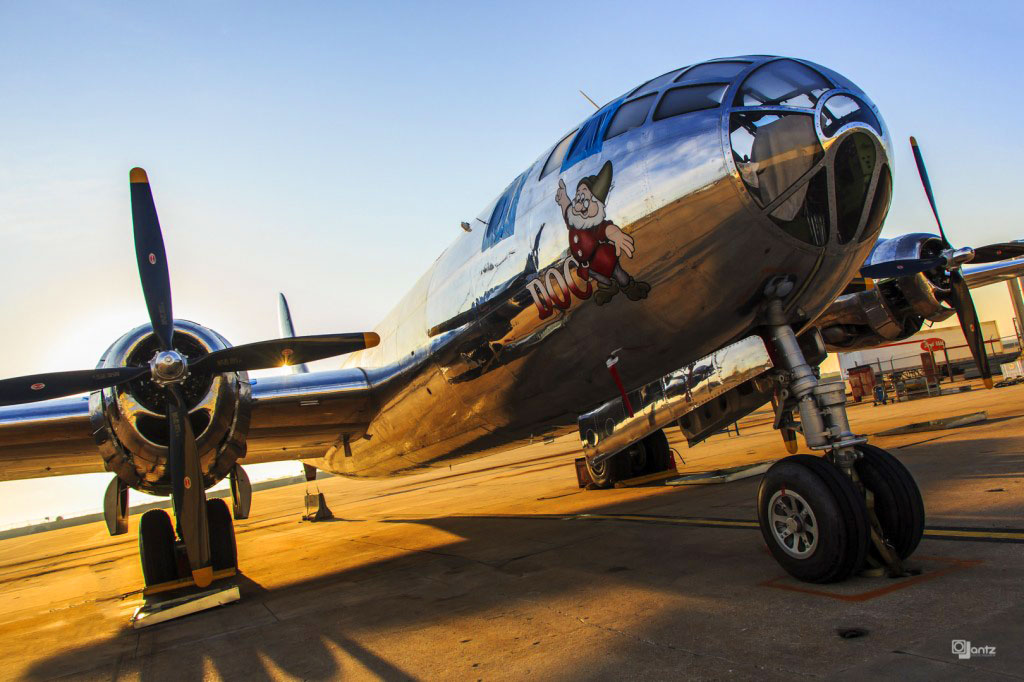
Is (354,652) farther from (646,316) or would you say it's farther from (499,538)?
(499,538)

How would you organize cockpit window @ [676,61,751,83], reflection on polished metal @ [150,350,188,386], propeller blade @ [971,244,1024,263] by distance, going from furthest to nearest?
propeller blade @ [971,244,1024,263], reflection on polished metal @ [150,350,188,386], cockpit window @ [676,61,751,83]

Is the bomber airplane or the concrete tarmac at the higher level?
the bomber airplane

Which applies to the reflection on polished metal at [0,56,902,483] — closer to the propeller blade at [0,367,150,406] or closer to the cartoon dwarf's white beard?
the cartoon dwarf's white beard

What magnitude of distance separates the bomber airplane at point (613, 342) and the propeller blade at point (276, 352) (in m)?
0.03

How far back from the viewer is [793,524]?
202 inches

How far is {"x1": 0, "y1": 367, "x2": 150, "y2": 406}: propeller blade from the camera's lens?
314 inches

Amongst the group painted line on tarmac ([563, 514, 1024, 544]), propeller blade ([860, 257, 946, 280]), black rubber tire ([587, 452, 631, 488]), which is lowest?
painted line on tarmac ([563, 514, 1024, 544])

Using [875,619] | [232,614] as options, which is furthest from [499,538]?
[875,619]

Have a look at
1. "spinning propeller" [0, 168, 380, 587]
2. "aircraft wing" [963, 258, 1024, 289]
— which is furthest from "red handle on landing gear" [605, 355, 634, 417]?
"aircraft wing" [963, 258, 1024, 289]

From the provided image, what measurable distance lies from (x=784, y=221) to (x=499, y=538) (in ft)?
22.1

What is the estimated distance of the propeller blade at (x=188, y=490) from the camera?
27.9 feet

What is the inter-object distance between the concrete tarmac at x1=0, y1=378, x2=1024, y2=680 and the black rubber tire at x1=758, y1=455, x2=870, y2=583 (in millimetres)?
143

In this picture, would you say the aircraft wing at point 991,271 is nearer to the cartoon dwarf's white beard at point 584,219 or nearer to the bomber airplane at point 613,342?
the bomber airplane at point 613,342

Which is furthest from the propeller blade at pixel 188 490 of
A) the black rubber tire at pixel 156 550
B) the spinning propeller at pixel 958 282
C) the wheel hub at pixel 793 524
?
the spinning propeller at pixel 958 282
